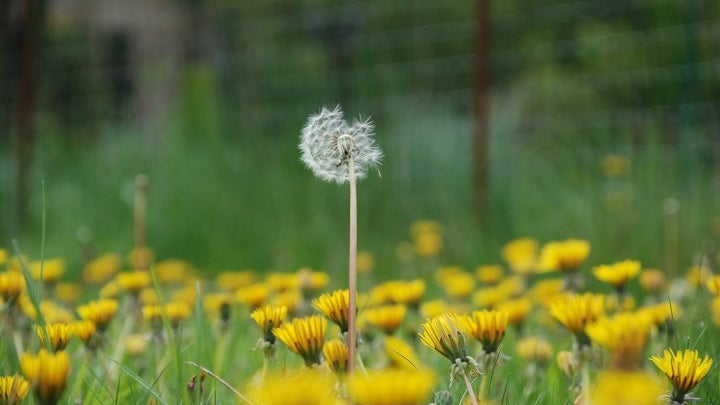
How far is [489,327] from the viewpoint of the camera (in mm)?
944

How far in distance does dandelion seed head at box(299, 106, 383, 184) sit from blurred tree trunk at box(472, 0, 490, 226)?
284 cm

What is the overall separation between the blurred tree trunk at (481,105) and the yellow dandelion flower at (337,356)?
2.93 meters

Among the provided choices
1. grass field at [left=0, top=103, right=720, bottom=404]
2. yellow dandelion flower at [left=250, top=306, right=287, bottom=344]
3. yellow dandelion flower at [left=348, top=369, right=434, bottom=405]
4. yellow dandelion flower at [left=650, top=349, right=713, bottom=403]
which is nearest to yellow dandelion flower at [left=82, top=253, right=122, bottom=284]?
grass field at [left=0, top=103, right=720, bottom=404]

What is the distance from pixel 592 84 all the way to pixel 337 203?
1499mm

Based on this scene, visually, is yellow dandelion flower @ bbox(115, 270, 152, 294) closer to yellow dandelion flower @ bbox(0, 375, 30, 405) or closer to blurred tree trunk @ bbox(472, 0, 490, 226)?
yellow dandelion flower @ bbox(0, 375, 30, 405)

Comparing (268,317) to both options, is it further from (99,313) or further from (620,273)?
(620,273)

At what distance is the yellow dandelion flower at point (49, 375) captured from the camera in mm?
757

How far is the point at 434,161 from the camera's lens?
4324 mm

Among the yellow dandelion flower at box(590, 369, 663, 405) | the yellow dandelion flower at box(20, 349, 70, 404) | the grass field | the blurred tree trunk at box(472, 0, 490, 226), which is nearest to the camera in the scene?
the yellow dandelion flower at box(590, 369, 663, 405)

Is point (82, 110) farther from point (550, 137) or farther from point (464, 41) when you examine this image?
point (550, 137)

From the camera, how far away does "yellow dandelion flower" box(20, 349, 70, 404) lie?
757 millimetres

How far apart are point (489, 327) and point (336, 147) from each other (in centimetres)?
26

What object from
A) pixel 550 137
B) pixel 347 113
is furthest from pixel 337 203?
pixel 550 137

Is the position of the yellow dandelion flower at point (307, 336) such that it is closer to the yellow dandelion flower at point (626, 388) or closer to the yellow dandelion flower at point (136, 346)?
the yellow dandelion flower at point (626, 388)
